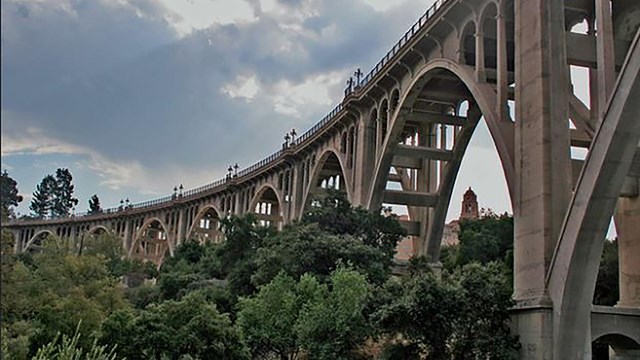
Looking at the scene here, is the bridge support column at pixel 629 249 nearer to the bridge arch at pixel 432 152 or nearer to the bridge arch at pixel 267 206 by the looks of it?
the bridge arch at pixel 432 152

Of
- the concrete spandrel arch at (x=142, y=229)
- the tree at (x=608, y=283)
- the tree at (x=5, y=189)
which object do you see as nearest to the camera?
the tree at (x=5, y=189)

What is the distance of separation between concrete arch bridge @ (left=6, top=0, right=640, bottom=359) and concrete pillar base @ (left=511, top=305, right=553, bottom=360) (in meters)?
0.04

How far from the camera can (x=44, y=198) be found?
129m

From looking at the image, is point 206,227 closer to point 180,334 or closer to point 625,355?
point 180,334

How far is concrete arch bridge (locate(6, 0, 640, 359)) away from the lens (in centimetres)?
1850

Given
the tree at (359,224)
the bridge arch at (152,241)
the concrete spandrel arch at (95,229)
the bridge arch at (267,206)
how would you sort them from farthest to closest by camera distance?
the concrete spandrel arch at (95,229)
the bridge arch at (152,241)
the bridge arch at (267,206)
the tree at (359,224)

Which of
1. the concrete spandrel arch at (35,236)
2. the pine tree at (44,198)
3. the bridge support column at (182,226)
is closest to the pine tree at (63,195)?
the pine tree at (44,198)

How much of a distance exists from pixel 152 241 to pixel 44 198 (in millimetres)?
41551

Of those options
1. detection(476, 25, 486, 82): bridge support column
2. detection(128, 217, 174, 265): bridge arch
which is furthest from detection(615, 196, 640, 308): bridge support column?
detection(128, 217, 174, 265): bridge arch

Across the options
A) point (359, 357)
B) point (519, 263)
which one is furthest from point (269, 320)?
point (519, 263)

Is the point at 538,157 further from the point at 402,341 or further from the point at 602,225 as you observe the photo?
the point at 402,341

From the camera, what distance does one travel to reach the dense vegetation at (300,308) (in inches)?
805

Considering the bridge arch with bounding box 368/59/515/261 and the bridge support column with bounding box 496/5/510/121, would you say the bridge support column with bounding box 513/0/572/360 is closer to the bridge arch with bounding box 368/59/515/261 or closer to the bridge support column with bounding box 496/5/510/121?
the bridge support column with bounding box 496/5/510/121

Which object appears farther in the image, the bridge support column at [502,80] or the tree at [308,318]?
the bridge support column at [502,80]
